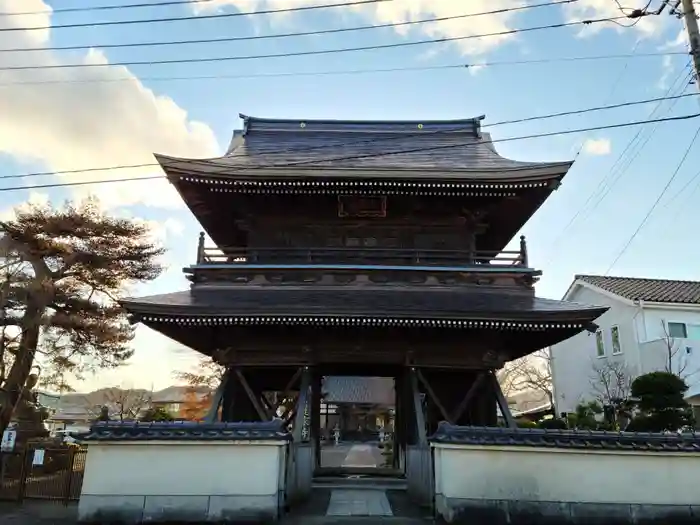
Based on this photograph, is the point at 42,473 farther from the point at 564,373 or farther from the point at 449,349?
the point at 564,373

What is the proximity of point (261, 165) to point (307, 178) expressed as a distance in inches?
60.7

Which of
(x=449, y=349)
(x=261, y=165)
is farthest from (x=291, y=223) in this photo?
(x=449, y=349)

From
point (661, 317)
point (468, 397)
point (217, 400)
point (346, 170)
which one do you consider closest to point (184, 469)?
point (217, 400)

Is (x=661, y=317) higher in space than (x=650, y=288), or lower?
lower

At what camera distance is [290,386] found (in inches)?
496

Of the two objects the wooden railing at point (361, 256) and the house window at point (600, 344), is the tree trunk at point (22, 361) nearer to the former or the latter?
the wooden railing at point (361, 256)

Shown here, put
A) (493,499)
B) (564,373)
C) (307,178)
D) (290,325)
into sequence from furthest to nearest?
1. (564,373)
2. (307,178)
3. (290,325)
4. (493,499)

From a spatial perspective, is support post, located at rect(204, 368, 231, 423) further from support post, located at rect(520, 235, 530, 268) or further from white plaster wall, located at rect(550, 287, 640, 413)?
white plaster wall, located at rect(550, 287, 640, 413)

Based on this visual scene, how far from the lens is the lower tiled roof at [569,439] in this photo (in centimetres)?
923

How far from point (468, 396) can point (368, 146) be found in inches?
327

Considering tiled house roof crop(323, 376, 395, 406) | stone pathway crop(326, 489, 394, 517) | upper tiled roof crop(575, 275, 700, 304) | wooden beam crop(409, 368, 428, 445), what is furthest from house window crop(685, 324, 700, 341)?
stone pathway crop(326, 489, 394, 517)

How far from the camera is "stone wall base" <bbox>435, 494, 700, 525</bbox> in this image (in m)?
8.92

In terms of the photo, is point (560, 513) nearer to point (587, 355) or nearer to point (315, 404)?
point (315, 404)

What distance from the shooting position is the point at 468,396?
12445 millimetres
